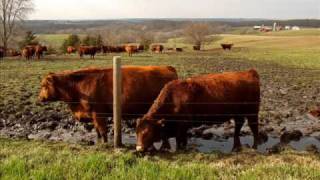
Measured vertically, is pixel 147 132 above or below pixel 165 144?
above

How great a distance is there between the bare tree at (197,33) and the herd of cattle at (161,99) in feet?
303

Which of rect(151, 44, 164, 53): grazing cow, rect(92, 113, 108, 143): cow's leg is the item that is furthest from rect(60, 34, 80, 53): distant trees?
rect(92, 113, 108, 143): cow's leg

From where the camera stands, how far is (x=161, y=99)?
367 inches

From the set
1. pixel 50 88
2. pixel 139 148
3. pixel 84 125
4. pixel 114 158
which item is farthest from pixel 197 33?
pixel 114 158

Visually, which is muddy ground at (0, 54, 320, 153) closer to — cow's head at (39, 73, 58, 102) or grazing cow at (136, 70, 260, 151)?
cow's head at (39, 73, 58, 102)

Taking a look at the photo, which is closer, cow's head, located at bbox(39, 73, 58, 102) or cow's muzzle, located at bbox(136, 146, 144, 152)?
cow's muzzle, located at bbox(136, 146, 144, 152)

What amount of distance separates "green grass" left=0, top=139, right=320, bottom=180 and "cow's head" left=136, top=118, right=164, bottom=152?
42cm

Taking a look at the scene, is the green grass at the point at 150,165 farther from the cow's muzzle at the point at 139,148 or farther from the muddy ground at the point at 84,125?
the muddy ground at the point at 84,125

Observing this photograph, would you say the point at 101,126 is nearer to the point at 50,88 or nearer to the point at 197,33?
the point at 50,88

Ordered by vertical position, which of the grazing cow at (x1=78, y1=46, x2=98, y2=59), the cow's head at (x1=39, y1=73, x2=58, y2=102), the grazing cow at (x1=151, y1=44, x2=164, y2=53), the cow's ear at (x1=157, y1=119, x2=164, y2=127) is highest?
the cow's head at (x1=39, y1=73, x2=58, y2=102)

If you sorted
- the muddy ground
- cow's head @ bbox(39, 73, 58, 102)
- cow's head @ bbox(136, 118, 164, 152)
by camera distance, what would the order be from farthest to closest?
the muddy ground
cow's head @ bbox(39, 73, 58, 102)
cow's head @ bbox(136, 118, 164, 152)

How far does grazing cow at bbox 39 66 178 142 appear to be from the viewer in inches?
411

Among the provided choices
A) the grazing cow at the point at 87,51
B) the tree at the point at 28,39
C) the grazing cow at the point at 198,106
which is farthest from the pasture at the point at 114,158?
the tree at the point at 28,39

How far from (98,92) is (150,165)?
3.64 meters
